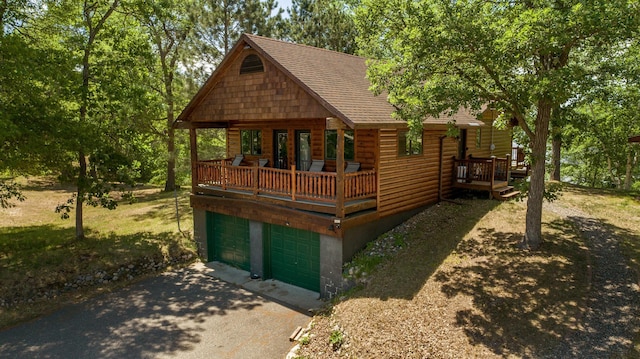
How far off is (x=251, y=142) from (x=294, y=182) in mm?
5785

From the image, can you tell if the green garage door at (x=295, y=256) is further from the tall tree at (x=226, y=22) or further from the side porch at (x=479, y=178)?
the tall tree at (x=226, y=22)

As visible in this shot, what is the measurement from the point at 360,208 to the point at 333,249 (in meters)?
1.47

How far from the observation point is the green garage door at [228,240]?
14.7 metres

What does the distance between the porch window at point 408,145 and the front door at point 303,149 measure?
12.3 ft

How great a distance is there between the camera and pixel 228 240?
15.4m

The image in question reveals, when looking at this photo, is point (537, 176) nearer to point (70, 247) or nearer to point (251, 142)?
point (251, 142)

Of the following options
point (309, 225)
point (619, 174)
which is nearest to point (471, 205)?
point (309, 225)

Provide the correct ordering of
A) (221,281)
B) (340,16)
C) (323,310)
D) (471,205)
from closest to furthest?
1. (323,310)
2. (221,281)
3. (471,205)
4. (340,16)

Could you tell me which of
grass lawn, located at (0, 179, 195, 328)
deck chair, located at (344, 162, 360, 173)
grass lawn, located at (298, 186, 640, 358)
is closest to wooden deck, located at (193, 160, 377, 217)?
deck chair, located at (344, 162, 360, 173)

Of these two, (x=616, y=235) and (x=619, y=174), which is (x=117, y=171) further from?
(x=619, y=174)

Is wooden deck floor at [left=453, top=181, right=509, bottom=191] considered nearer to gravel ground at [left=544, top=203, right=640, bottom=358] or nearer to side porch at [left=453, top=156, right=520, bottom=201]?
side porch at [left=453, top=156, right=520, bottom=201]

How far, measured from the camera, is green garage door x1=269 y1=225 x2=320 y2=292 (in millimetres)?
12586

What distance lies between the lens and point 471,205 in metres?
15.6

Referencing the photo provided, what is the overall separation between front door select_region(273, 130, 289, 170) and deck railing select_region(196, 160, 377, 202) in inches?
90.9
